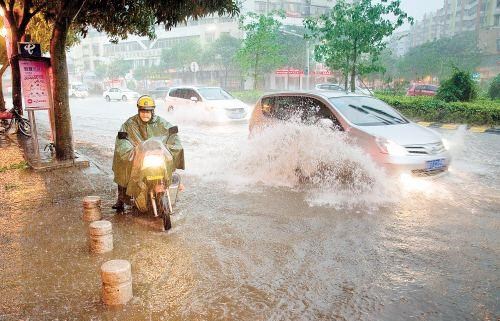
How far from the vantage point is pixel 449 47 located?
4894 centimetres

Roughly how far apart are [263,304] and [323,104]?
5051 millimetres

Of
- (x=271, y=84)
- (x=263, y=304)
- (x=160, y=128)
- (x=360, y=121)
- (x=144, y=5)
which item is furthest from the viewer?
(x=271, y=84)

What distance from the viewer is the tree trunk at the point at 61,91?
8227mm

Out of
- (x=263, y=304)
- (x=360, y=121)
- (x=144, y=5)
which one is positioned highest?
(x=144, y=5)

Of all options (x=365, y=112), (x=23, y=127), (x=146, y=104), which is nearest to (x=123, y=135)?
(x=146, y=104)

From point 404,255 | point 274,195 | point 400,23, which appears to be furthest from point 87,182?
point 400,23

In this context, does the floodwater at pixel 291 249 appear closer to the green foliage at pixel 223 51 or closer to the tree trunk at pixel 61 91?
the tree trunk at pixel 61 91

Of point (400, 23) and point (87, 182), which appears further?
point (400, 23)

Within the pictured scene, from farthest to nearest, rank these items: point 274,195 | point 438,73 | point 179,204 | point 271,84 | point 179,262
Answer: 1. point 271,84
2. point 438,73
3. point 274,195
4. point 179,204
5. point 179,262

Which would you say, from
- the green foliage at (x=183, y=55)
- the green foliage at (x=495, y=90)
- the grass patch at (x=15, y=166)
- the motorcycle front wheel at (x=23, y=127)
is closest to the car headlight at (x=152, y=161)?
the grass patch at (x=15, y=166)

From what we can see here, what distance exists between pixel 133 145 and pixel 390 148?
416 centimetres

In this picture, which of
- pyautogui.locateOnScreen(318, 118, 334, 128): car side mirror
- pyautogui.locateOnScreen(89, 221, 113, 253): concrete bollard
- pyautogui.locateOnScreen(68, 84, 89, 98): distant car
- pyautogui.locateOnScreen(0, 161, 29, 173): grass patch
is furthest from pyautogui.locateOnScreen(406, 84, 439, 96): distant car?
pyautogui.locateOnScreen(68, 84, 89, 98): distant car

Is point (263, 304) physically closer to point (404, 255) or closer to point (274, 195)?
point (404, 255)

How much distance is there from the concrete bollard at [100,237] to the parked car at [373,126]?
4470 mm
